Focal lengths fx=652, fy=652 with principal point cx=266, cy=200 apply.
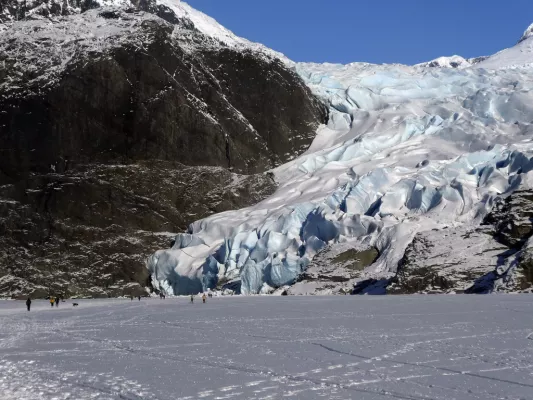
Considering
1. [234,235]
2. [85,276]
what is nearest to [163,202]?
[85,276]

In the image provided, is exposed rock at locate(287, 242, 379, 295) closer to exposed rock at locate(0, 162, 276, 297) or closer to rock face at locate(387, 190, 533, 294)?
rock face at locate(387, 190, 533, 294)

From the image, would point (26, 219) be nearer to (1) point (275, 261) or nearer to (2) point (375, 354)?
(1) point (275, 261)

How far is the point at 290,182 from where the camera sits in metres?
80.2

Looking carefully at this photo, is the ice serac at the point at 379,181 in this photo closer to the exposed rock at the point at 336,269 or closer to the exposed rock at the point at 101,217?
the exposed rock at the point at 336,269

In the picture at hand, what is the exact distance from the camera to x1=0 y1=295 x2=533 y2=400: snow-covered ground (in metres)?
9.98

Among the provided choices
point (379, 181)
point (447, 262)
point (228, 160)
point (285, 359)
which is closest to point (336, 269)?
point (447, 262)

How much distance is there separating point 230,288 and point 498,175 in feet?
84.9

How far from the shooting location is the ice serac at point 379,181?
54.6 metres

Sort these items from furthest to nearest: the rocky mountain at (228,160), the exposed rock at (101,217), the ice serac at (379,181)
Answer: the exposed rock at (101,217), the rocky mountain at (228,160), the ice serac at (379,181)

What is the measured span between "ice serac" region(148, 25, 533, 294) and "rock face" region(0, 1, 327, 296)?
5.17 metres

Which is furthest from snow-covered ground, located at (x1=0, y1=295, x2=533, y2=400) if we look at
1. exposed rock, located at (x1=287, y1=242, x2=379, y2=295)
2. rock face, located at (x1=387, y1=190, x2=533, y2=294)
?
exposed rock, located at (x1=287, y1=242, x2=379, y2=295)

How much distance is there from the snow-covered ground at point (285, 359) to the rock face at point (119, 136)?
51.1 m

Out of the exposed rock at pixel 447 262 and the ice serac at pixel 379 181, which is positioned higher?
the ice serac at pixel 379 181

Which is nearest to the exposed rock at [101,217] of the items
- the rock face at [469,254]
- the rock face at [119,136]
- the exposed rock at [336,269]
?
the rock face at [119,136]
